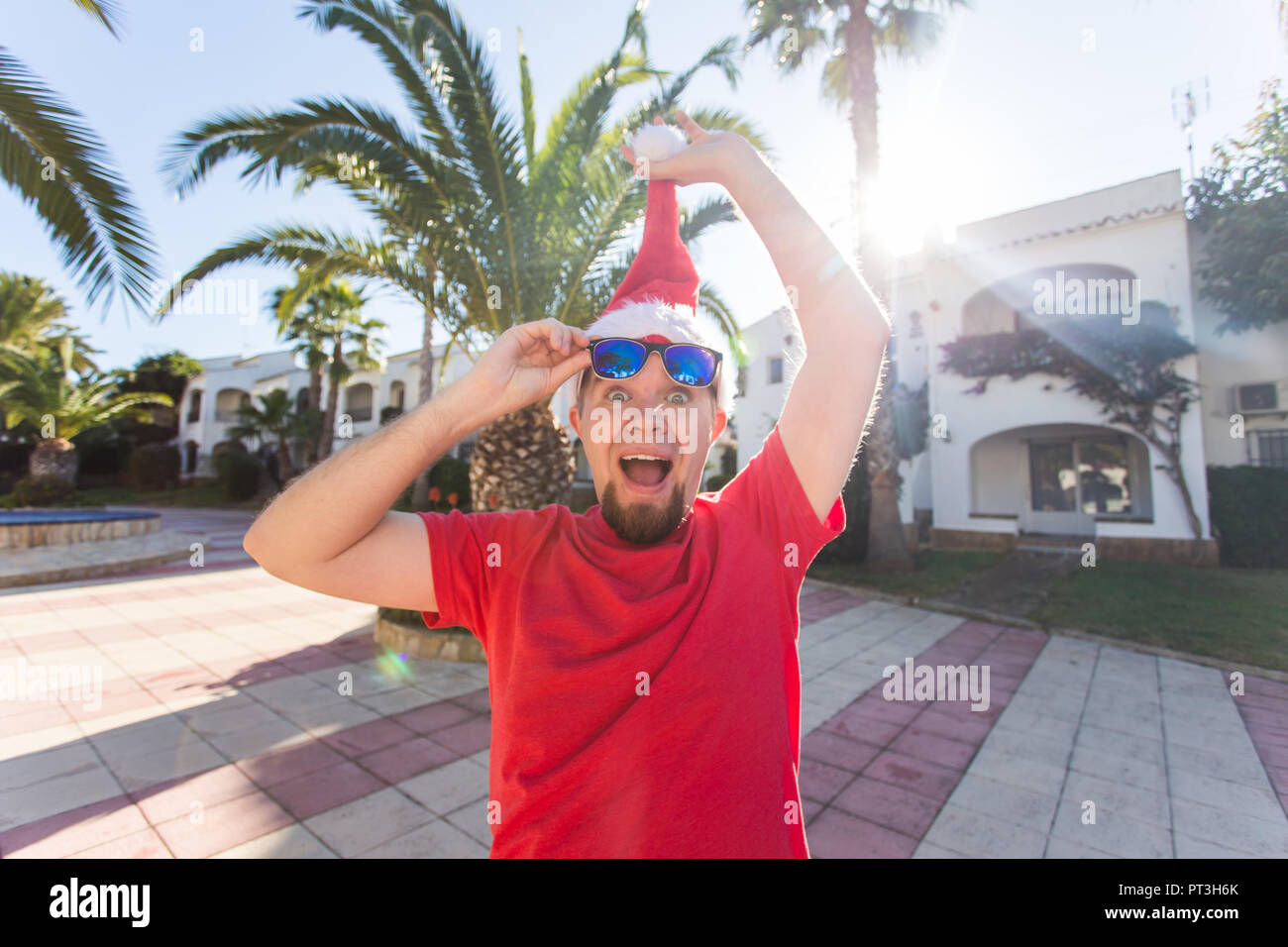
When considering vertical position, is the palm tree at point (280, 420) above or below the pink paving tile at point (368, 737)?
above

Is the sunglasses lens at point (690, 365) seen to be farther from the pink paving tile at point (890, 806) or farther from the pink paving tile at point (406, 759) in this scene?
the pink paving tile at point (406, 759)

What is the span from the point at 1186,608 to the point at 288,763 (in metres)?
10.0

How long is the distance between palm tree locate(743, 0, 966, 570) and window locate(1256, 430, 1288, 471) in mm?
7429

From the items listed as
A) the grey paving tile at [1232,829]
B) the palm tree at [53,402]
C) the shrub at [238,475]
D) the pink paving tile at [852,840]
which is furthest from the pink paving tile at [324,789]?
the shrub at [238,475]

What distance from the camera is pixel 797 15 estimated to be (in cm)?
1118

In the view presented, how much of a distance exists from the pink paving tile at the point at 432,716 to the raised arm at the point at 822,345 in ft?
13.5

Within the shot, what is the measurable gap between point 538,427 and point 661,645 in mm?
5468

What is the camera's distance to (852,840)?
3.18 metres

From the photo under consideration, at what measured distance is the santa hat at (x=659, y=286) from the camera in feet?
5.08

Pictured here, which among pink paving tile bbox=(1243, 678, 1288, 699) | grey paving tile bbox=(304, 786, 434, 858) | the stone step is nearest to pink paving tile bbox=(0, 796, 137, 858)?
grey paving tile bbox=(304, 786, 434, 858)

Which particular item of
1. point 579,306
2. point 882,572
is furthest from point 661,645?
point 882,572

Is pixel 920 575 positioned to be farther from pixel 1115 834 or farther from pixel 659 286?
pixel 659 286

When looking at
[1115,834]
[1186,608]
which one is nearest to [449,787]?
[1115,834]
